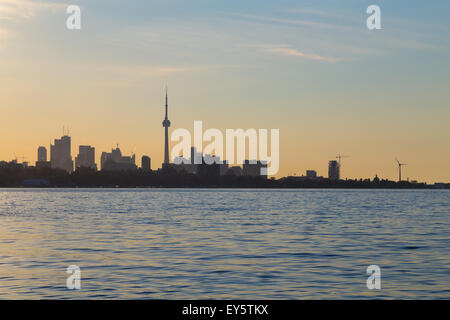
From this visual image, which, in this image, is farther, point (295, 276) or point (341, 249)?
point (341, 249)

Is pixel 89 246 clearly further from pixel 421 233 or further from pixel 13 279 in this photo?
pixel 421 233

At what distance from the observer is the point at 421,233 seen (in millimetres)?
67000

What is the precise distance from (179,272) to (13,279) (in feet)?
27.2

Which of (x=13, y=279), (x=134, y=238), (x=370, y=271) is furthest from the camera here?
(x=134, y=238)

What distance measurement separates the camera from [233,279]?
31.5m

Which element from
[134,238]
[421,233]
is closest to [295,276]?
[134,238]

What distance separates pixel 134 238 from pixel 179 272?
24.6m

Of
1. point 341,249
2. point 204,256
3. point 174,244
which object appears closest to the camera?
Answer: point 204,256
